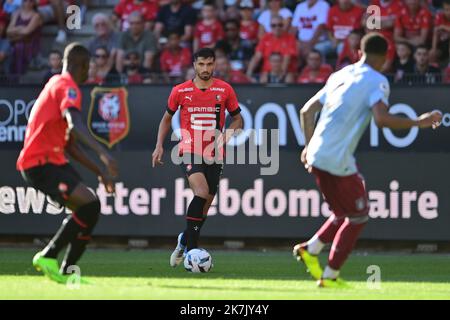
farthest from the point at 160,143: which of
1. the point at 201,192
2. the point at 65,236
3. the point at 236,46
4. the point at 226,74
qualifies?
the point at 236,46

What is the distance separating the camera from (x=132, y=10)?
21.5 meters

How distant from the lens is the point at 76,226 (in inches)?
442

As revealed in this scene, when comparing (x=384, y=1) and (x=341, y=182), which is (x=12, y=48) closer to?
(x=384, y=1)

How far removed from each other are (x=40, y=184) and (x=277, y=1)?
992 cm

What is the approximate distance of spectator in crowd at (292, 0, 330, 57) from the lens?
1991 cm

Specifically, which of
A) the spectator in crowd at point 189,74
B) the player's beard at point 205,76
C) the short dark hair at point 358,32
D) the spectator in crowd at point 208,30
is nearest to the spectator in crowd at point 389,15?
the short dark hair at point 358,32

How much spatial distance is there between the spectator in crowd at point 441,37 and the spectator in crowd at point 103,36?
18.9 ft

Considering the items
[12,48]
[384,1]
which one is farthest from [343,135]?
[12,48]

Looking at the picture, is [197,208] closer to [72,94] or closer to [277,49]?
[72,94]

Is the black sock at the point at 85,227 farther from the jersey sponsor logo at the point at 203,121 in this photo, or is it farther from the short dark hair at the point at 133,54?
the short dark hair at the point at 133,54

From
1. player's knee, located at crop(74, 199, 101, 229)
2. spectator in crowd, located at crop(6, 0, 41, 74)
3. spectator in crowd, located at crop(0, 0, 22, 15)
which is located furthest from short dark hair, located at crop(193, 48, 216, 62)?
spectator in crowd, located at crop(0, 0, 22, 15)

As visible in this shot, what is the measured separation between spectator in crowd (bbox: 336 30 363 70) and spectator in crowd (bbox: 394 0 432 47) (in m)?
0.73

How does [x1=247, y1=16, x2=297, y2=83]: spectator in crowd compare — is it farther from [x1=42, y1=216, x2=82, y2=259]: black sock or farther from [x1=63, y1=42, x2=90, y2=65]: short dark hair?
[x1=42, y1=216, x2=82, y2=259]: black sock
